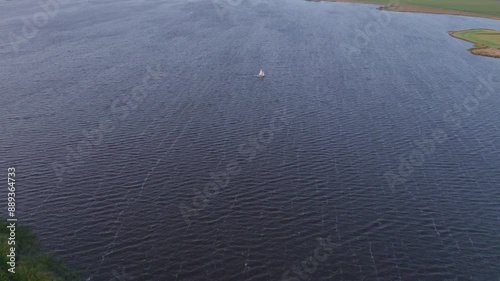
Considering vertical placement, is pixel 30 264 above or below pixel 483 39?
above

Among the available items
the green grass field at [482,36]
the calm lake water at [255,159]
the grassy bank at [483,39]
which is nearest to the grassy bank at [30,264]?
the calm lake water at [255,159]

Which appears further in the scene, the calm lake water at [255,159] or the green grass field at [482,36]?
the green grass field at [482,36]

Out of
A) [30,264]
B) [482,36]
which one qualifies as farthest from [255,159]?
[482,36]

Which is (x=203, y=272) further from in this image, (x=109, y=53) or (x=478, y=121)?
(x=109, y=53)

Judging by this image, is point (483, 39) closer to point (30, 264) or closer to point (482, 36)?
point (482, 36)

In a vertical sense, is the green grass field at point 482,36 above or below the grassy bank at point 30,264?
below

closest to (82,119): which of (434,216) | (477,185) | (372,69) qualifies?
(434,216)

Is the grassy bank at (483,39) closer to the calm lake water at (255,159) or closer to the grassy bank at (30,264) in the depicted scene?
the calm lake water at (255,159)
